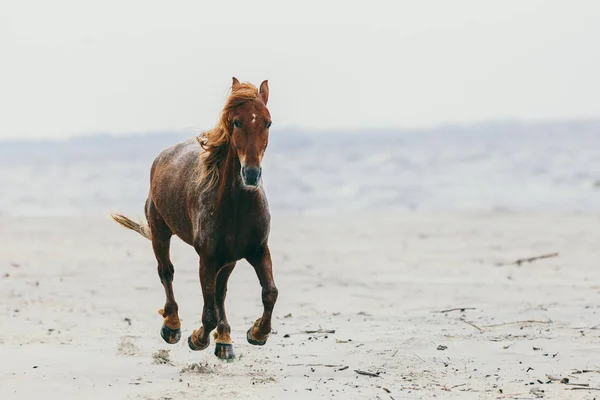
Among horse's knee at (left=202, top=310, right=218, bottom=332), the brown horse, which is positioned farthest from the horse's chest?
horse's knee at (left=202, top=310, right=218, bottom=332)

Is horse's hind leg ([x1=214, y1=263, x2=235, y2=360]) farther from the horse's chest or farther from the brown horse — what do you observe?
the horse's chest

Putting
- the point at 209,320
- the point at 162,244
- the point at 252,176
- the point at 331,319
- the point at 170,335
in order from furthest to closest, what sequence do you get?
the point at 331,319 < the point at 162,244 < the point at 170,335 < the point at 209,320 < the point at 252,176

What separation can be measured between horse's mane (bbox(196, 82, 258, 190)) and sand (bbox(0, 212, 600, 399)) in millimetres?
1381

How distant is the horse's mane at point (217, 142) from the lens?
5945 millimetres

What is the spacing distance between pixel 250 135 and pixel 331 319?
343 centimetres

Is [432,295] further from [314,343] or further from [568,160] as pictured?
[568,160]

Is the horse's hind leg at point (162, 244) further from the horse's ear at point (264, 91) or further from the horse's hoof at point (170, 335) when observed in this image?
the horse's ear at point (264, 91)

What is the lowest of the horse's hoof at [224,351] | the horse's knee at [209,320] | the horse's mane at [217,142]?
the horse's hoof at [224,351]

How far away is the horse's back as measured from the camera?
22.4ft

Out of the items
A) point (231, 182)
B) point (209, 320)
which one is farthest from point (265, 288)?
point (231, 182)

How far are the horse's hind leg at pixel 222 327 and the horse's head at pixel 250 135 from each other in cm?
124

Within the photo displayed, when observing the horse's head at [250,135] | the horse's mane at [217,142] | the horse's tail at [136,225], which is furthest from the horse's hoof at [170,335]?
the horse's head at [250,135]

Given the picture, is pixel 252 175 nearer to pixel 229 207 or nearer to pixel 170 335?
pixel 229 207

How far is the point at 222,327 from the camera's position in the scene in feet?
21.4
